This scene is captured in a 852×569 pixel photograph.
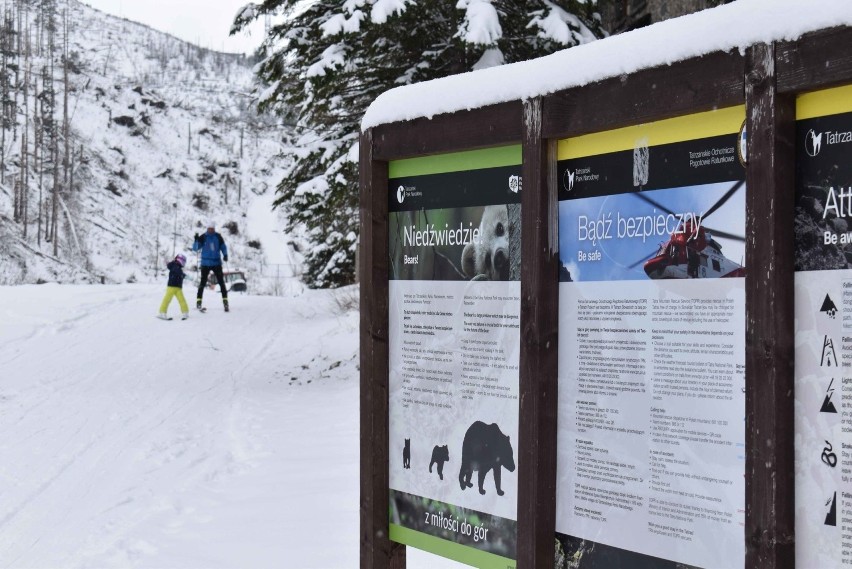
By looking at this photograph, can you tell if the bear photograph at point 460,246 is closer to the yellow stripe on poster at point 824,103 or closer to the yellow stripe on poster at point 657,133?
the yellow stripe on poster at point 657,133

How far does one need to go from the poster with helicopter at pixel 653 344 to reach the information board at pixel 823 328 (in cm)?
17

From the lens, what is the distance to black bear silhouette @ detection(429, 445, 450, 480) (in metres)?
3.43

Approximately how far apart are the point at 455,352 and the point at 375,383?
479mm

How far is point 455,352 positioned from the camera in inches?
132

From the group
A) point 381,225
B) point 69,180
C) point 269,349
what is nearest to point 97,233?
point 69,180

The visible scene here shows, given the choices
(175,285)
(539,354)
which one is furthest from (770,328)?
(175,285)

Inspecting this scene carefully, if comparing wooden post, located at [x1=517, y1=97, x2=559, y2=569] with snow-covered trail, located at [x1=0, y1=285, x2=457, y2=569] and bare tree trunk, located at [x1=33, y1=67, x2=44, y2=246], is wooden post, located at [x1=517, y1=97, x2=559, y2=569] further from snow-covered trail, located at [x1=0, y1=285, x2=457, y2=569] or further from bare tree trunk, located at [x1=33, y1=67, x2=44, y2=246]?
bare tree trunk, located at [x1=33, y1=67, x2=44, y2=246]

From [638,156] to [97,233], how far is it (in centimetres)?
4979

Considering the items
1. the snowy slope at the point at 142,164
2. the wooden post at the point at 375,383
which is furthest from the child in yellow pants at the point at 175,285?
the snowy slope at the point at 142,164

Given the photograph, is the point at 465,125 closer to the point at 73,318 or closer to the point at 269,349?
the point at 269,349

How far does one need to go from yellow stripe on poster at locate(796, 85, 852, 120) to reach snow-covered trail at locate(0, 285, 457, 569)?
336cm

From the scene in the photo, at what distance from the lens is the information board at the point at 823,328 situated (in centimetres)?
222

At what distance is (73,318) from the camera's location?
15.6 m

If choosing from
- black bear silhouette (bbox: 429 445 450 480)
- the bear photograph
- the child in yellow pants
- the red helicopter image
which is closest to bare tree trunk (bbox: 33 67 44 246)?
the child in yellow pants
